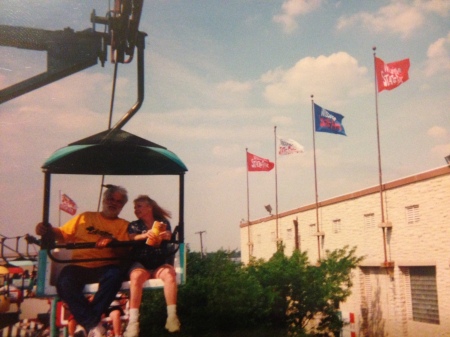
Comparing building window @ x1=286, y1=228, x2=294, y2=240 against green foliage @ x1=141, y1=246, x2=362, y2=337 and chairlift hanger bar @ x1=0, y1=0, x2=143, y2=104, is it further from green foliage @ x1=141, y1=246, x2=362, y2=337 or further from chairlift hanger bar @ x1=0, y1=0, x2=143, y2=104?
chairlift hanger bar @ x1=0, y1=0, x2=143, y2=104

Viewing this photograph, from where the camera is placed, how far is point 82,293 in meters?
4.62

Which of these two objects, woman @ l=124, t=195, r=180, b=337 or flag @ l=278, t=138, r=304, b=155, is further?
flag @ l=278, t=138, r=304, b=155

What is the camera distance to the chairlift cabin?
4520 millimetres

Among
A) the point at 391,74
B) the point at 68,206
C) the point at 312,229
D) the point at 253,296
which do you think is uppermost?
the point at 391,74

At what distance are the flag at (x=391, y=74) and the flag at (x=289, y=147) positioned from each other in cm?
596

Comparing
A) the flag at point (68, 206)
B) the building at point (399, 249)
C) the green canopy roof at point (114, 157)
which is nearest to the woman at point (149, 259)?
the green canopy roof at point (114, 157)

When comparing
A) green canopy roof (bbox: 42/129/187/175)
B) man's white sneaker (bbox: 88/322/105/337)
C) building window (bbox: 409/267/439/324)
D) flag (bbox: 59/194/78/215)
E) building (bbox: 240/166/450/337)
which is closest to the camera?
man's white sneaker (bbox: 88/322/105/337)

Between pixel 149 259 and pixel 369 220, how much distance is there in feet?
68.6

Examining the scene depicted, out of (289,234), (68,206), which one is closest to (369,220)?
(289,234)

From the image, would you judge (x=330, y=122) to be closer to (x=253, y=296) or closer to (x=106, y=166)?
(x=253, y=296)

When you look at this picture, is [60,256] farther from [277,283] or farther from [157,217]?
[277,283]

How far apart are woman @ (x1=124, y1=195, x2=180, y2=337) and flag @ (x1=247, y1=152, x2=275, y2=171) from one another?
24510 mm

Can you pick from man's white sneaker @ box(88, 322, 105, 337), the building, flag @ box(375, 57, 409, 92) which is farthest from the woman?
flag @ box(375, 57, 409, 92)

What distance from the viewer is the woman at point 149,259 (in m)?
4.29
